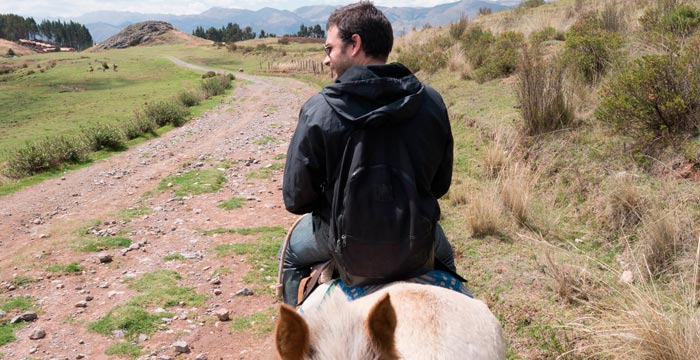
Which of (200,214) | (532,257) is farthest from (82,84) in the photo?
Result: (532,257)

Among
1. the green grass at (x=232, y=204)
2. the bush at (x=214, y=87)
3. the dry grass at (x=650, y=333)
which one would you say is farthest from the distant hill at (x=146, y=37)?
the dry grass at (x=650, y=333)

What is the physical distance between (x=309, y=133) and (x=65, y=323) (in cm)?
396

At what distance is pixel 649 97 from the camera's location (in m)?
5.09

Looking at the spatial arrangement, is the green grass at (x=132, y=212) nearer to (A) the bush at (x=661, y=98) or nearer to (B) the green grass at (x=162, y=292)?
(B) the green grass at (x=162, y=292)

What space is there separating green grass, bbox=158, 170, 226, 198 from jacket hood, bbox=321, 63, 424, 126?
24.3 ft

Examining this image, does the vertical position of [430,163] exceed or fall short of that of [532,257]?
it exceeds it

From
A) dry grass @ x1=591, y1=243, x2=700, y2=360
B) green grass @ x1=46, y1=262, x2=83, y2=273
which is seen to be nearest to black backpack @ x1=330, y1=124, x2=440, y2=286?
dry grass @ x1=591, y1=243, x2=700, y2=360

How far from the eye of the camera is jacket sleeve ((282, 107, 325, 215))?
82.4 inches

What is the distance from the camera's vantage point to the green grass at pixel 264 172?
31.8 feet

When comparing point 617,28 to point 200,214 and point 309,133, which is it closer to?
point 200,214

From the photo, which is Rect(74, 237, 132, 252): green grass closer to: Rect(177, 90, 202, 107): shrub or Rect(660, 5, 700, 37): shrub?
Rect(660, 5, 700, 37): shrub

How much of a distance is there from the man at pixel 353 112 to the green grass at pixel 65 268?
4.61 meters

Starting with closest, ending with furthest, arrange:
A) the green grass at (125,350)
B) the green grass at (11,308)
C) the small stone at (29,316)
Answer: the green grass at (125,350) < the green grass at (11,308) < the small stone at (29,316)

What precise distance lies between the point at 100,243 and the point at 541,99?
702 centimetres
